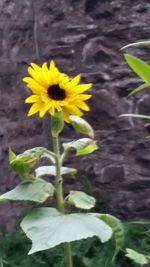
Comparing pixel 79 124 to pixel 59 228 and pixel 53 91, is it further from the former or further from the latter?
pixel 59 228

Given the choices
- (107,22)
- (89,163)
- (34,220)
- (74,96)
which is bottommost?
(89,163)

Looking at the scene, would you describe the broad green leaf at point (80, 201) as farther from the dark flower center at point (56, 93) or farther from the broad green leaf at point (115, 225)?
the dark flower center at point (56, 93)

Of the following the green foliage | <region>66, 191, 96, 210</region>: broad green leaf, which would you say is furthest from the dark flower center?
the green foliage

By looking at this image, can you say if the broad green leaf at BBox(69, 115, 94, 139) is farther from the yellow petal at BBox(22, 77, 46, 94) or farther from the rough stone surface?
the rough stone surface

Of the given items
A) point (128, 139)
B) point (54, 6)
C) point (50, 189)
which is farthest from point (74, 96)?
point (54, 6)

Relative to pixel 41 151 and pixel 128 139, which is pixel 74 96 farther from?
pixel 128 139
